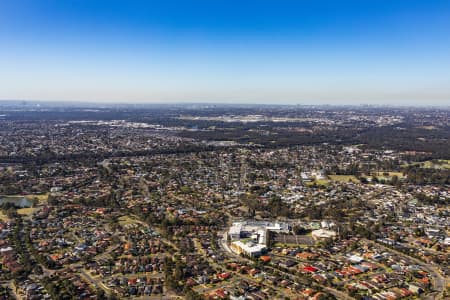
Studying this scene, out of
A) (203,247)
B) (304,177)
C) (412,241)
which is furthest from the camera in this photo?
(304,177)

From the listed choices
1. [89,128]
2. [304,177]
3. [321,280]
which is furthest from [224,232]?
[89,128]

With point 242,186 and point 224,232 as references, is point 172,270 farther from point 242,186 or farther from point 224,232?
point 242,186

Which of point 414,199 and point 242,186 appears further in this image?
point 242,186

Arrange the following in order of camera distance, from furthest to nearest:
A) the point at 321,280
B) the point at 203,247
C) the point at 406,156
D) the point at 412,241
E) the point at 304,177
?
1. the point at 406,156
2. the point at 304,177
3. the point at 412,241
4. the point at 203,247
5. the point at 321,280

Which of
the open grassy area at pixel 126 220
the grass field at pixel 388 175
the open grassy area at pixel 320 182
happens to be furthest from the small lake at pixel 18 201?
the grass field at pixel 388 175

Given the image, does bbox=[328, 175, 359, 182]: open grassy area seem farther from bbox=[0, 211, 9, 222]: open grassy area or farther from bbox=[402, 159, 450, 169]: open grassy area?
bbox=[0, 211, 9, 222]: open grassy area

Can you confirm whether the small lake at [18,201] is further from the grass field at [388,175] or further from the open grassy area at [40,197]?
the grass field at [388,175]

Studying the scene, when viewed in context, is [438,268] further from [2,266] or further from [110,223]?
[2,266]

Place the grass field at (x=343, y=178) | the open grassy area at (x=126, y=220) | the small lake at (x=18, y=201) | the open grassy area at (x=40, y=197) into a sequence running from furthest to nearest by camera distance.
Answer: the grass field at (x=343, y=178) → the open grassy area at (x=40, y=197) → the small lake at (x=18, y=201) → the open grassy area at (x=126, y=220)

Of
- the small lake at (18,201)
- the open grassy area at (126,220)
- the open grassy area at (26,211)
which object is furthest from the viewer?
the small lake at (18,201)
